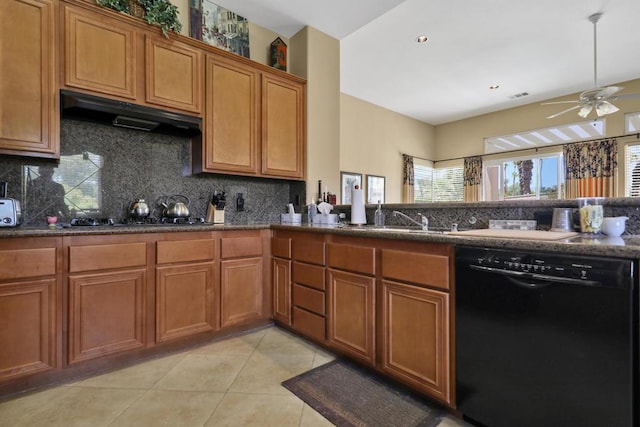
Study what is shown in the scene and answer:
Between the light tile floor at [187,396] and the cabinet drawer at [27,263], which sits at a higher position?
the cabinet drawer at [27,263]

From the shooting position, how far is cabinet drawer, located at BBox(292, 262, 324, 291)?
2.24 meters

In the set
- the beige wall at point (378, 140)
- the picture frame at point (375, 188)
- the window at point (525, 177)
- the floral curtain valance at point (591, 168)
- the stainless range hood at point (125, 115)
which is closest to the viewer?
the stainless range hood at point (125, 115)

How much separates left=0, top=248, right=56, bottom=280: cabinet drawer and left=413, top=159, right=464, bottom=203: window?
244 inches

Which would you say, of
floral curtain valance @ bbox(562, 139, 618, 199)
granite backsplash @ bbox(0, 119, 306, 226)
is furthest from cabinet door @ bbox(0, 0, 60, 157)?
floral curtain valance @ bbox(562, 139, 618, 199)

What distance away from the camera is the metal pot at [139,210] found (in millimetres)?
2396

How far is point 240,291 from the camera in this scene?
2518 millimetres

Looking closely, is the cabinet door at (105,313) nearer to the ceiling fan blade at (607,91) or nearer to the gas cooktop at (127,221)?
the gas cooktop at (127,221)

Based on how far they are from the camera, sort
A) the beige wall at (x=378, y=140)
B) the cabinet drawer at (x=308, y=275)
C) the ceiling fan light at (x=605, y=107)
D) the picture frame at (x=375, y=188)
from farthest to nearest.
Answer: the picture frame at (x=375, y=188), the beige wall at (x=378, y=140), the ceiling fan light at (x=605, y=107), the cabinet drawer at (x=308, y=275)

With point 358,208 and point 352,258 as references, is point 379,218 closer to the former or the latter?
point 358,208

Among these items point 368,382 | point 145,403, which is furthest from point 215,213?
point 368,382

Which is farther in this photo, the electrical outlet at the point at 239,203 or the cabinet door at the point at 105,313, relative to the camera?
the electrical outlet at the point at 239,203

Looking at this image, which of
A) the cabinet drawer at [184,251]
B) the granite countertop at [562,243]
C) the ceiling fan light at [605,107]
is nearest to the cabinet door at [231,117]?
the cabinet drawer at [184,251]

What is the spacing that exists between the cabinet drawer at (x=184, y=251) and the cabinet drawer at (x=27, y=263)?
56 cm

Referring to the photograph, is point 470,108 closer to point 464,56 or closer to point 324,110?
point 464,56
